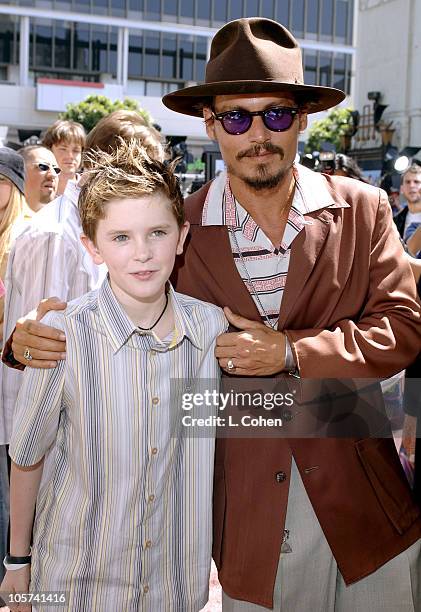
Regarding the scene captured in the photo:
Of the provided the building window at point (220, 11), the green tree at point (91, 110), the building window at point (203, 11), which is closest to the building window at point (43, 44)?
the green tree at point (91, 110)

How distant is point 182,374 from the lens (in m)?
2.12

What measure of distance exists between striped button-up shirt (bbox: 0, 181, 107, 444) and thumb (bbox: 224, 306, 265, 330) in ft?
4.22

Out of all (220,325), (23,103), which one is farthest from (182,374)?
(23,103)

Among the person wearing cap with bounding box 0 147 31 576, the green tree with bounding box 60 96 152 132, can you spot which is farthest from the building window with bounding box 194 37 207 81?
the person wearing cap with bounding box 0 147 31 576

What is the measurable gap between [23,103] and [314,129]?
2336cm

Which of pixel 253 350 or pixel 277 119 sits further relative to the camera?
pixel 277 119

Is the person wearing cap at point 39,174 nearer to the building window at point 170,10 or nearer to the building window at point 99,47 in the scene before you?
the building window at point 99,47

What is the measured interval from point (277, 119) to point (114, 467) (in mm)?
1174

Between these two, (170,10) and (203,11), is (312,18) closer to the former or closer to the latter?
(203,11)

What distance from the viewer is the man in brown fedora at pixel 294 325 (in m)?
2.21

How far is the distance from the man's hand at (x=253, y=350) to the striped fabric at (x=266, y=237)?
163mm

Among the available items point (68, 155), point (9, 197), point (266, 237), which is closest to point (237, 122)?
point (266, 237)

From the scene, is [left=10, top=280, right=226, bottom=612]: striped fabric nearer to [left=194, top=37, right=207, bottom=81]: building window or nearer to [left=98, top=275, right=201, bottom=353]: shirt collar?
[left=98, top=275, right=201, bottom=353]: shirt collar

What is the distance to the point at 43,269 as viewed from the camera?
3.31m
